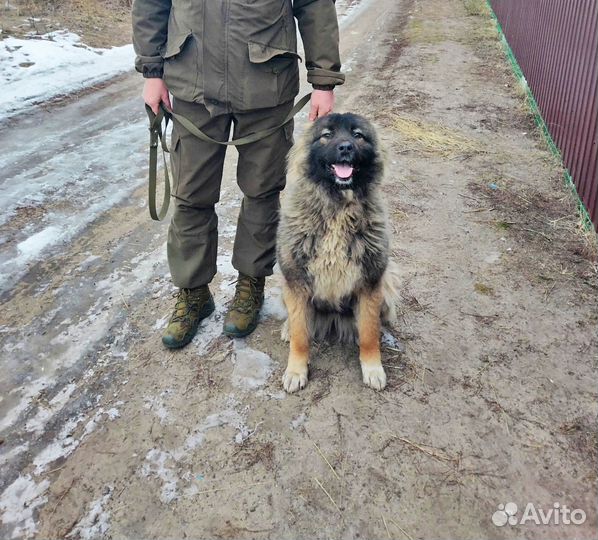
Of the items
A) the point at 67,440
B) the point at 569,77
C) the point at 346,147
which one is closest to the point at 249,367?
the point at 67,440

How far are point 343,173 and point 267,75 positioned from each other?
679mm

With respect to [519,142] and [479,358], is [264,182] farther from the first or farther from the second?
[519,142]

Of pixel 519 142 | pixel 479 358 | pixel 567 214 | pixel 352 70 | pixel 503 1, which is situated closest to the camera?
pixel 479 358

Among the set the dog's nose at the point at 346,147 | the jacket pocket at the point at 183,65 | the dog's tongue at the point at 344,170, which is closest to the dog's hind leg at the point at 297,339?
the dog's tongue at the point at 344,170

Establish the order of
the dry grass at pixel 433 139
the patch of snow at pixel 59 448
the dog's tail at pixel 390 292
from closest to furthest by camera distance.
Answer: the patch of snow at pixel 59 448 < the dog's tail at pixel 390 292 < the dry grass at pixel 433 139

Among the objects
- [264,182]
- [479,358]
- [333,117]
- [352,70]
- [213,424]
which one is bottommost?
[352,70]

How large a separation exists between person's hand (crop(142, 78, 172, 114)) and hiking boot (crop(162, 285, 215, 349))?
1.13 m

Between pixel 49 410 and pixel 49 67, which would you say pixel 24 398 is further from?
pixel 49 67

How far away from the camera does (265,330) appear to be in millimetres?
3164

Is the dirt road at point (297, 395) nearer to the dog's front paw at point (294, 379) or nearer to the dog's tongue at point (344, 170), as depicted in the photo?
the dog's front paw at point (294, 379)

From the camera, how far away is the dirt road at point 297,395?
2109 mm

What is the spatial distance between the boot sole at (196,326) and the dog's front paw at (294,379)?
0.69m

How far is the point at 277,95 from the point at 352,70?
286 inches

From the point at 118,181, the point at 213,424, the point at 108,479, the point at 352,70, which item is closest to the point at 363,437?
the point at 213,424
